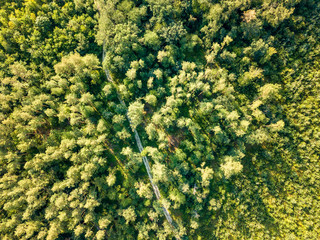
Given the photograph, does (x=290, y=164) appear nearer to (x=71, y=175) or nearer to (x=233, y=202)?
(x=233, y=202)

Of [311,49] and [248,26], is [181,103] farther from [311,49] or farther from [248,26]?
[311,49]

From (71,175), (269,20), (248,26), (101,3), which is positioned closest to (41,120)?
(71,175)

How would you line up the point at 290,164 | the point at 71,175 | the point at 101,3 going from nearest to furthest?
1. the point at 71,175
2. the point at 101,3
3. the point at 290,164

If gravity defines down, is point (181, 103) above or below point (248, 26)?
below

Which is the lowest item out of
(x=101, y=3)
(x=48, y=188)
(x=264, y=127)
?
(x=264, y=127)

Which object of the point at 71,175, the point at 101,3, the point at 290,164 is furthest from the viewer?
the point at 290,164

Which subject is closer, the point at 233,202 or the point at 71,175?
the point at 71,175
